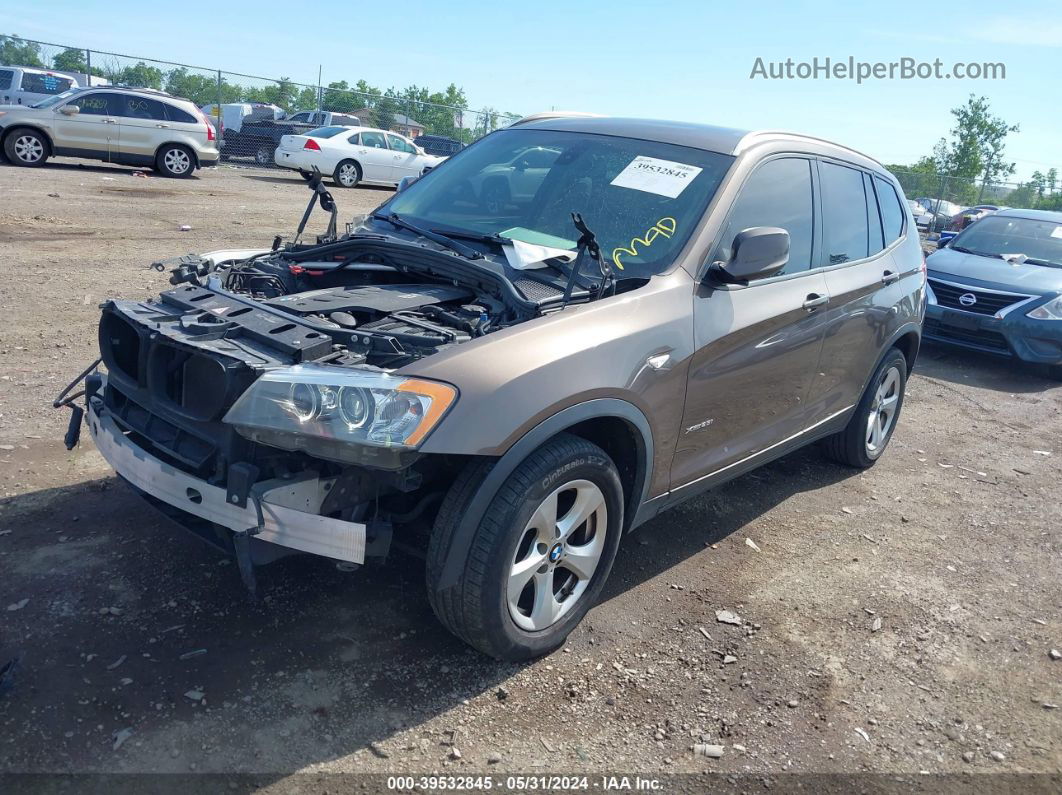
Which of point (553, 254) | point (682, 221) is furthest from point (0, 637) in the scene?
point (682, 221)

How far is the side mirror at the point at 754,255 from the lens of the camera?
3.59 metres

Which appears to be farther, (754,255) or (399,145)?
(399,145)

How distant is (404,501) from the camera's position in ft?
10.3

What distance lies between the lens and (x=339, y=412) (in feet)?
8.94

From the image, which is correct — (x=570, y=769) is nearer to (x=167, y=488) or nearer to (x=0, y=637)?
(x=167, y=488)

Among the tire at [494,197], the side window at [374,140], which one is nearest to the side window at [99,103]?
the side window at [374,140]

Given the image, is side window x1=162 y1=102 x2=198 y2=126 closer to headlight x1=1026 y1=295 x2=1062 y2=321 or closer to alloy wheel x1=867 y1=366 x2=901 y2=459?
headlight x1=1026 y1=295 x2=1062 y2=321

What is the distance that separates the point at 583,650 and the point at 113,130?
17993 millimetres

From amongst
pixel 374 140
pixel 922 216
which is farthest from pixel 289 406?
pixel 922 216

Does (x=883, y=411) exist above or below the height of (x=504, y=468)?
A: below

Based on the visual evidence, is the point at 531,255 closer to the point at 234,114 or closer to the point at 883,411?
the point at 883,411

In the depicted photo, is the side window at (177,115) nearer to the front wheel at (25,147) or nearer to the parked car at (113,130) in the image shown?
the parked car at (113,130)

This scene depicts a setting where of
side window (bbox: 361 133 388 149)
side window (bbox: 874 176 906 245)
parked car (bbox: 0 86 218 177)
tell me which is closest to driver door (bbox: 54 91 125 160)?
parked car (bbox: 0 86 218 177)

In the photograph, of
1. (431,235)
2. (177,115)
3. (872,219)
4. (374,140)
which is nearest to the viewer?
(431,235)
